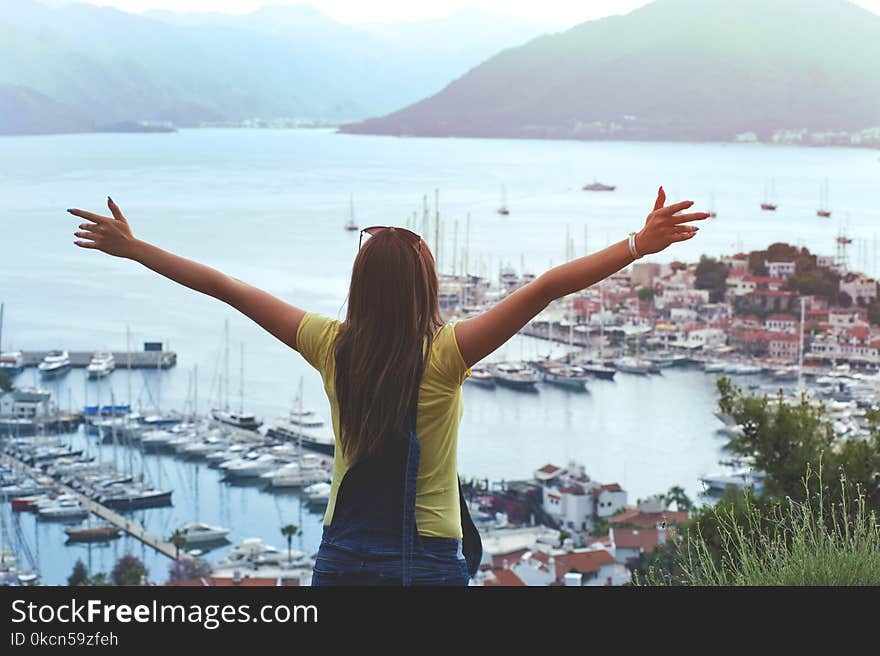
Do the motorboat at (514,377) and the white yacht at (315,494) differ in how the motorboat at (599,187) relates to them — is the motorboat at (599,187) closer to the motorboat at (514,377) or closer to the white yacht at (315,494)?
the motorboat at (514,377)

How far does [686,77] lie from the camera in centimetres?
3409

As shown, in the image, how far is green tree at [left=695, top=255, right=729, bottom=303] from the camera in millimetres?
22702

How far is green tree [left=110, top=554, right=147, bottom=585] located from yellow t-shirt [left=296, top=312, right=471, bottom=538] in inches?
374

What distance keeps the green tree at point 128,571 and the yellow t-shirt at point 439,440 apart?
31.1 ft

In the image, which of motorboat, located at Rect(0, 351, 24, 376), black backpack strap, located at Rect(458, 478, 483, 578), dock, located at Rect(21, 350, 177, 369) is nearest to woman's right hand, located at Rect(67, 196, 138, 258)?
black backpack strap, located at Rect(458, 478, 483, 578)

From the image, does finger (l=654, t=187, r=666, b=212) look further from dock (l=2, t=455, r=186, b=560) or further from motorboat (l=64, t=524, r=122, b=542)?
motorboat (l=64, t=524, r=122, b=542)

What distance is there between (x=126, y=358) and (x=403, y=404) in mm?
19216

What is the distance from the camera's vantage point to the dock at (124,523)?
1176 centimetres

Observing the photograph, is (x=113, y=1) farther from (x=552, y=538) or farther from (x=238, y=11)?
(x=552, y=538)

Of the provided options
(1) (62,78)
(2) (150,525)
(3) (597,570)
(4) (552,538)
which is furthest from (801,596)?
(1) (62,78)

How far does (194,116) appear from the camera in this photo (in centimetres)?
4106

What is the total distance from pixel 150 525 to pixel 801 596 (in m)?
12.6

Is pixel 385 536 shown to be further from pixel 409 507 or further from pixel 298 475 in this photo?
pixel 298 475

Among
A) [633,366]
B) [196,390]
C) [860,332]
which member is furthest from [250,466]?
[860,332]
